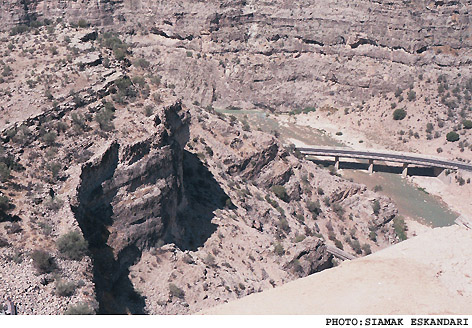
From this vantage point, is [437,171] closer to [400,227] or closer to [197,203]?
[400,227]

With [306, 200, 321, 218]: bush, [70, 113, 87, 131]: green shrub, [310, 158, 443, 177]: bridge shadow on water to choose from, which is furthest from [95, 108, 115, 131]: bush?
[310, 158, 443, 177]: bridge shadow on water

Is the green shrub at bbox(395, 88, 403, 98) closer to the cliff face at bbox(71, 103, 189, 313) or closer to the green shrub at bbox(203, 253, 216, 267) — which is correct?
the cliff face at bbox(71, 103, 189, 313)

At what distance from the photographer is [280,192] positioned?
48.7 meters

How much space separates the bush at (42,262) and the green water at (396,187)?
47.2 m

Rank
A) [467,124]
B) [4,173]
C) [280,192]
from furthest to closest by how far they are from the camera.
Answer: [467,124] < [280,192] < [4,173]

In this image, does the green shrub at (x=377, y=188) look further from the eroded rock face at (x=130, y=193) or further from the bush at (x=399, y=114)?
the eroded rock face at (x=130, y=193)

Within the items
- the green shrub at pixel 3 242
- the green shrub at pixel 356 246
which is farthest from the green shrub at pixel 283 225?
the green shrub at pixel 3 242

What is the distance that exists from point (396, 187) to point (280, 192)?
26.1 metres

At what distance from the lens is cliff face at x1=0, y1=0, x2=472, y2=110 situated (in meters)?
89.3

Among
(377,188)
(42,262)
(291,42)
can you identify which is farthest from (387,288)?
(291,42)

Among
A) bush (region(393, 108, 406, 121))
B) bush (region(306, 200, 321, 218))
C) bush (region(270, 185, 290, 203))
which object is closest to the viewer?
bush (region(270, 185, 290, 203))

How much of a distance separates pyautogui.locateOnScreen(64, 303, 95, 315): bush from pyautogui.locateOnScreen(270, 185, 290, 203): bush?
96.9 ft
